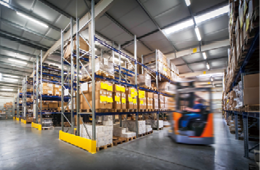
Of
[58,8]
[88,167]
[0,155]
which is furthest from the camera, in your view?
[58,8]

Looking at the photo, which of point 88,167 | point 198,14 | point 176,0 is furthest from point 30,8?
point 198,14

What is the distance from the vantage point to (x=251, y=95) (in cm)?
314

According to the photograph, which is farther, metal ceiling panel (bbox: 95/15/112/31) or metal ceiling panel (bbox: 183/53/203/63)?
metal ceiling panel (bbox: 183/53/203/63)

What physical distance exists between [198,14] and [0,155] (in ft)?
35.2

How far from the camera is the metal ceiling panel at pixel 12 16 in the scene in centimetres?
736

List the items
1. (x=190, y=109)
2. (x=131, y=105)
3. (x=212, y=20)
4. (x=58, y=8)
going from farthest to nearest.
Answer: (x=212, y=20)
(x=58, y=8)
(x=131, y=105)
(x=190, y=109)

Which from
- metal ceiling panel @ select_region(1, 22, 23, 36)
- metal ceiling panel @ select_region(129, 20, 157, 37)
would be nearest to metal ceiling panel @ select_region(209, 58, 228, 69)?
metal ceiling panel @ select_region(129, 20, 157, 37)

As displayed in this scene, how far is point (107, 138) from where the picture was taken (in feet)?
16.4

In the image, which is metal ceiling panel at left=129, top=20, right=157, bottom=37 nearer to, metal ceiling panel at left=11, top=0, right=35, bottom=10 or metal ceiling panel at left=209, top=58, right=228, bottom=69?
metal ceiling panel at left=11, top=0, right=35, bottom=10

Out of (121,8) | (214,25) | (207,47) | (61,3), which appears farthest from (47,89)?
(207,47)

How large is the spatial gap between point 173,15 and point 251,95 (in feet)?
21.0

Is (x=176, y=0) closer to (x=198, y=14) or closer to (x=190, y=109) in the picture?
(x=198, y=14)

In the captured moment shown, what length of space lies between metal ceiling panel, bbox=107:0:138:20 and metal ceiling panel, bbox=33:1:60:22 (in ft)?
10.2

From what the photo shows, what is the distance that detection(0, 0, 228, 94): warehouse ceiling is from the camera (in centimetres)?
702
